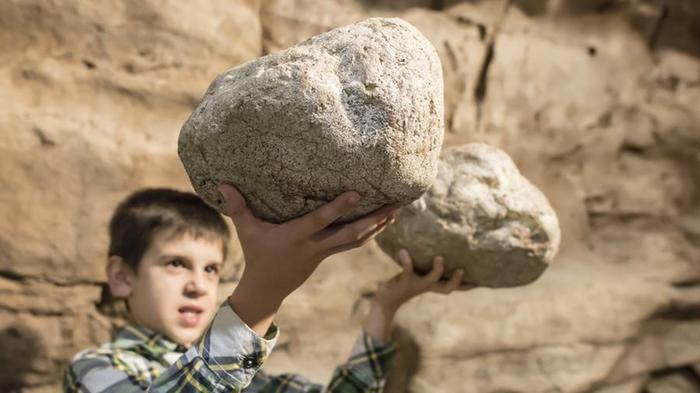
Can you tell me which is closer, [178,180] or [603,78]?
[178,180]

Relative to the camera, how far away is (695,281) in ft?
10.2

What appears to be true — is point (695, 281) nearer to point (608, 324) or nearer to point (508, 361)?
point (608, 324)

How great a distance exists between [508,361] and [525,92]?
106 cm

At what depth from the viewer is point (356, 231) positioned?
1.24 m

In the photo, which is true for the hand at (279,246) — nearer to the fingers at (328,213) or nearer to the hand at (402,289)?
the fingers at (328,213)

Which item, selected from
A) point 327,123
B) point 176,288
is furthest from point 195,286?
point 327,123

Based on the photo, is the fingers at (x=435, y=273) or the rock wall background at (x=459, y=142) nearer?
the fingers at (x=435, y=273)

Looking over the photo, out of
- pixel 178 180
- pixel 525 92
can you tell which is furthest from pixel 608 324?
pixel 178 180

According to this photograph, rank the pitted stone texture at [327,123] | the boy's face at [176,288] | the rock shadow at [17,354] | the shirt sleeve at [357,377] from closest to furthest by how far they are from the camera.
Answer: the pitted stone texture at [327,123] → the boy's face at [176,288] → the shirt sleeve at [357,377] → the rock shadow at [17,354]

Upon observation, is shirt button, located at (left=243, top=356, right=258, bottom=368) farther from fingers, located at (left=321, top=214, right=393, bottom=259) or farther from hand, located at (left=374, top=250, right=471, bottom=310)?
hand, located at (left=374, top=250, right=471, bottom=310)

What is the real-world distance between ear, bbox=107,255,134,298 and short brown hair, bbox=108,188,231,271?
2cm

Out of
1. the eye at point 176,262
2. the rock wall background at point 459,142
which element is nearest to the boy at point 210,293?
the eye at point 176,262

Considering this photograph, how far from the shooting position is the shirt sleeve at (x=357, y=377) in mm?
1905

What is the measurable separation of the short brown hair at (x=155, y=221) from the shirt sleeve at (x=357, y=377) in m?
0.39
